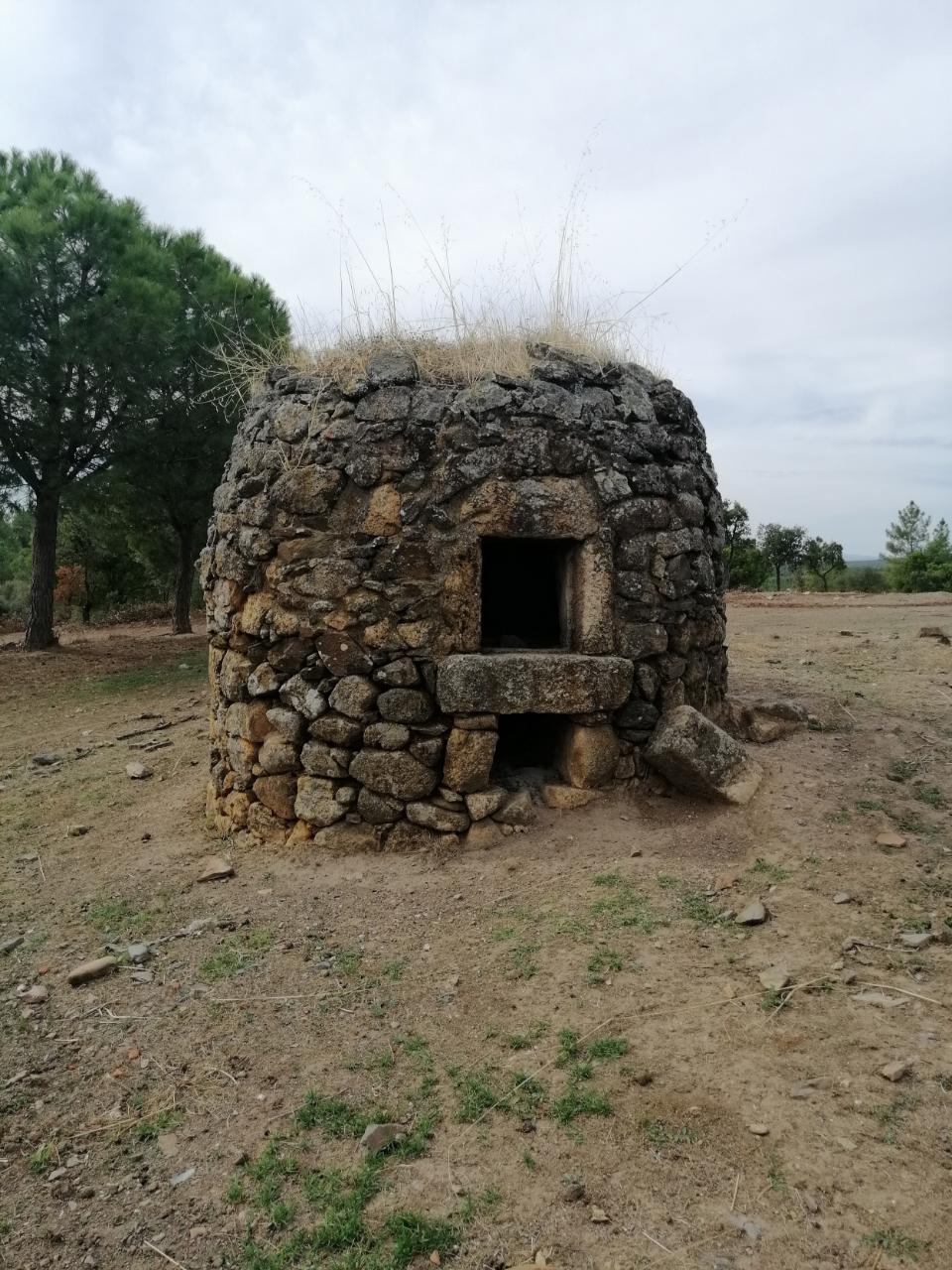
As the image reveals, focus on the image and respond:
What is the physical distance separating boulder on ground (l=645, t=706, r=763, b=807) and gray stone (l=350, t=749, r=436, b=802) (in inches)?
50.5

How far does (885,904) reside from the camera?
139 inches

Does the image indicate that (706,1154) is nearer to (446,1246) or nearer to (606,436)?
(446,1246)

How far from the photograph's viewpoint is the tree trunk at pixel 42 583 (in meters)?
13.0

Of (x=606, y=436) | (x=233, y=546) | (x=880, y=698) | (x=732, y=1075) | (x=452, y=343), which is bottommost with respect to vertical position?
(x=732, y=1075)

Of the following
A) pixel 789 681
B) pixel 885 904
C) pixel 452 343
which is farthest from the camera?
pixel 789 681

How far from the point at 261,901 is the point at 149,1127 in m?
1.50

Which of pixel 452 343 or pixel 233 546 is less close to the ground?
pixel 452 343

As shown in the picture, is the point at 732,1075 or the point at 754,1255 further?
the point at 732,1075

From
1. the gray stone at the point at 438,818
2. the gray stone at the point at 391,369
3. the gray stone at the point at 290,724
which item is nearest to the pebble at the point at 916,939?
the gray stone at the point at 438,818

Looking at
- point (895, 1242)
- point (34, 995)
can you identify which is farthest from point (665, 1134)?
point (34, 995)

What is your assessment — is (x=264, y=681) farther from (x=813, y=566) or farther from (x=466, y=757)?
(x=813, y=566)

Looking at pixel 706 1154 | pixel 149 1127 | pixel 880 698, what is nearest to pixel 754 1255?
pixel 706 1154

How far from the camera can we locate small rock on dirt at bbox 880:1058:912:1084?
8.15 feet

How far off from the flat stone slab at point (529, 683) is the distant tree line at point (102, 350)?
7326 millimetres
